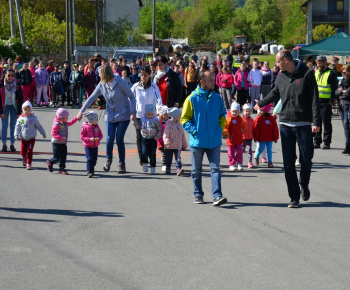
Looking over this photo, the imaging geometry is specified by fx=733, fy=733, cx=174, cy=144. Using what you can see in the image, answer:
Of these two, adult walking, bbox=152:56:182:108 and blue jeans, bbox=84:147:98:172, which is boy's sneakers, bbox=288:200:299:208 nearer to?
blue jeans, bbox=84:147:98:172

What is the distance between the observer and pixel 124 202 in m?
10.0

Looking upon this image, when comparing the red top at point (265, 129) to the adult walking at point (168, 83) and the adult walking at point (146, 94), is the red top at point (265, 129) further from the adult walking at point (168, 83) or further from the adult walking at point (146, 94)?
the adult walking at point (146, 94)

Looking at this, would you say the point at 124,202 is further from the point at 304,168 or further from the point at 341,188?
the point at 341,188

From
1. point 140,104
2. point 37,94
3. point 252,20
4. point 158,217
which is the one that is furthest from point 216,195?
point 252,20

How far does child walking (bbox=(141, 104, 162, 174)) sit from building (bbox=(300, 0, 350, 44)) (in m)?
76.8

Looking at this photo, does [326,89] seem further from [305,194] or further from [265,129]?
[305,194]

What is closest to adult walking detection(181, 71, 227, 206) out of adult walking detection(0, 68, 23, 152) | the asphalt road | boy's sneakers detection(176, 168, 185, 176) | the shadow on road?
the asphalt road

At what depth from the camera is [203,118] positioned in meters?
9.72

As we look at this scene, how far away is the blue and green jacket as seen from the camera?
31.8 ft

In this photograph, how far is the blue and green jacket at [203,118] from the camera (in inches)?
382

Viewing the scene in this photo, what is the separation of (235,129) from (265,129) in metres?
0.68

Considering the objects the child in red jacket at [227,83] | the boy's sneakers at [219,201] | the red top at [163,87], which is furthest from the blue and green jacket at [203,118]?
the child in red jacket at [227,83]

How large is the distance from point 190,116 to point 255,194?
1757mm

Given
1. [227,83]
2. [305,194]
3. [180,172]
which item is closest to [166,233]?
[305,194]
